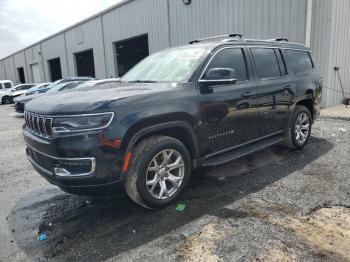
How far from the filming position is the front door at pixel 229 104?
3832 millimetres

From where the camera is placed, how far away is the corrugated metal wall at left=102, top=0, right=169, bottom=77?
16586 millimetres

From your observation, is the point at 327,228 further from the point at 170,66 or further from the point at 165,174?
the point at 170,66

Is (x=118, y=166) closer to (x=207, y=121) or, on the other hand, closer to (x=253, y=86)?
(x=207, y=121)

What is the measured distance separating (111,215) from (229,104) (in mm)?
2057

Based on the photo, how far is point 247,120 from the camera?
14.4 ft

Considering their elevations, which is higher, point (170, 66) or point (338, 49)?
point (338, 49)

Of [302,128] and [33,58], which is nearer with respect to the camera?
[302,128]

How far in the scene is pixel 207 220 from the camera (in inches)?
131

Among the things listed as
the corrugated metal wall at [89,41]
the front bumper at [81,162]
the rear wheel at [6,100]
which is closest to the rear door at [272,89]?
the front bumper at [81,162]

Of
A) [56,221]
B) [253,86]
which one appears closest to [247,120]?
[253,86]

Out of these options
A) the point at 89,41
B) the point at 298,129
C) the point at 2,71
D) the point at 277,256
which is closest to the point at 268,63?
the point at 298,129

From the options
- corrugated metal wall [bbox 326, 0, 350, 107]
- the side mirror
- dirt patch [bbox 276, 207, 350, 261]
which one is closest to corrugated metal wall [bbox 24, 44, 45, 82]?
corrugated metal wall [bbox 326, 0, 350, 107]

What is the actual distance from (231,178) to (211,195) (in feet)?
2.30

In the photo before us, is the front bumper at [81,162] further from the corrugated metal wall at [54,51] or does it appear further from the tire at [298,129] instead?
the corrugated metal wall at [54,51]
